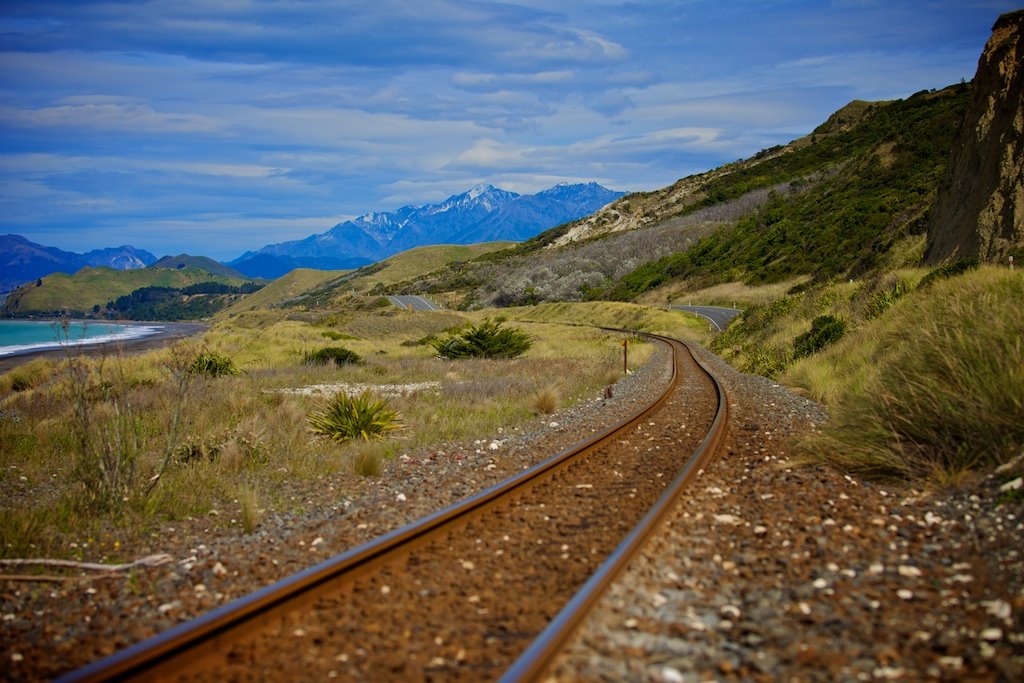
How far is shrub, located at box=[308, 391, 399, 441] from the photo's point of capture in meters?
11.1

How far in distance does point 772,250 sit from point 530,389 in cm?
4978

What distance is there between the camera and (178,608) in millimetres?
4500

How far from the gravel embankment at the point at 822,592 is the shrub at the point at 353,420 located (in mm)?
6112

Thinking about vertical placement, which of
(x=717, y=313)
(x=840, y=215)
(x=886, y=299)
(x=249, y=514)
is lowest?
(x=249, y=514)

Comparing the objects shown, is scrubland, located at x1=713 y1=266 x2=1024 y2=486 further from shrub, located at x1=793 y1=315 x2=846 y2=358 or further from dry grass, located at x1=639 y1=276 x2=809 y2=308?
dry grass, located at x1=639 y1=276 x2=809 y2=308

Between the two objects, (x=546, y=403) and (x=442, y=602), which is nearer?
(x=442, y=602)

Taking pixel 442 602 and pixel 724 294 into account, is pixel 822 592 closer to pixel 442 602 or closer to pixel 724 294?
pixel 442 602

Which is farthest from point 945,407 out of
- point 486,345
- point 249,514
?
point 486,345

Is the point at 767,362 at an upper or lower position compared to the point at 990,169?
lower

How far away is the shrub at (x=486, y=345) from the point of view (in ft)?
89.9

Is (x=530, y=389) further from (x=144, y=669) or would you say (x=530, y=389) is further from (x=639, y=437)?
(x=144, y=669)

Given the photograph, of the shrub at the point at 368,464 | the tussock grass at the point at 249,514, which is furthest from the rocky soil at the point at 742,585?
the shrub at the point at 368,464

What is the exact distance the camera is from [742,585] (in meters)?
4.63

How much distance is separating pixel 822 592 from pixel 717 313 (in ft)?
148
